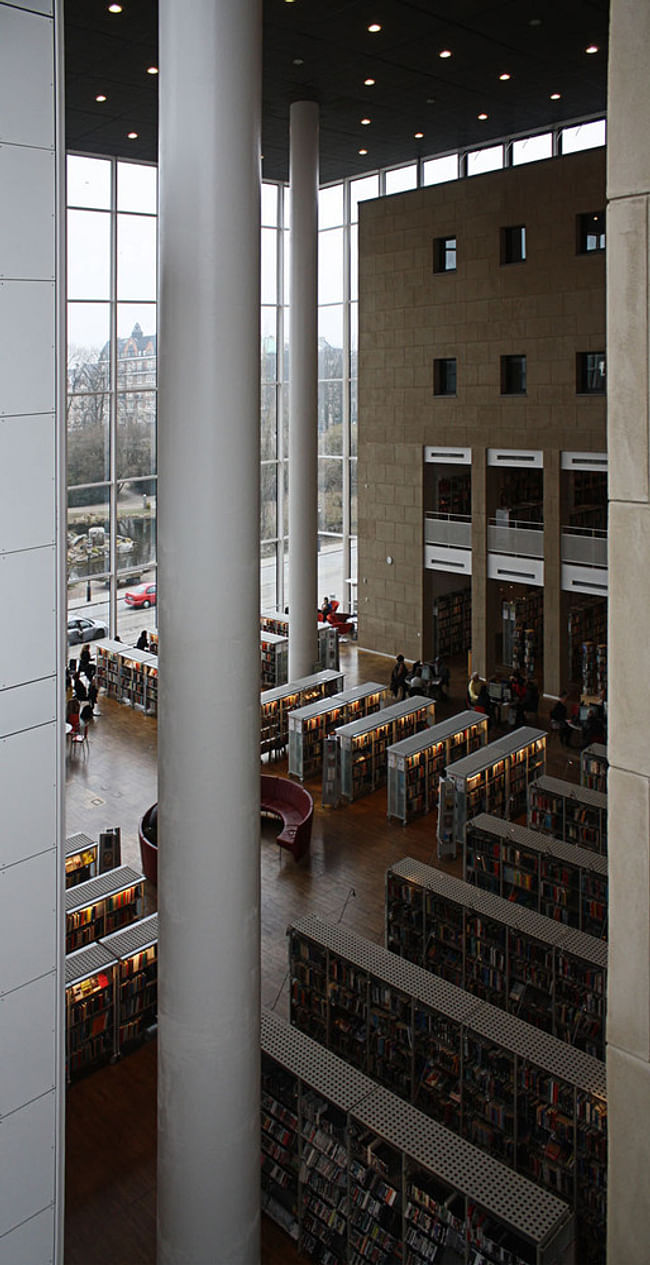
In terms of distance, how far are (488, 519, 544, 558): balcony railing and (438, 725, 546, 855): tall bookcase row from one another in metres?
5.65

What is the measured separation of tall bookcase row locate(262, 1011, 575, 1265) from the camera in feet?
23.2

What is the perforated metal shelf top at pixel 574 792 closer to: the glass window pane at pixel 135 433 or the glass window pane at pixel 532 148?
the glass window pane at pixel 135 433

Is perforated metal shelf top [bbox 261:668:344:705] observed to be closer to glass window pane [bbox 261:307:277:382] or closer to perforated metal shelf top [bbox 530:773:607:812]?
perforated metal shelf top [bbox 530:773:607:812]

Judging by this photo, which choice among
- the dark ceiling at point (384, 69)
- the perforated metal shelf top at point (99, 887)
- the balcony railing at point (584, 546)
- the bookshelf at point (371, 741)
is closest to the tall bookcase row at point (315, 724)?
the bookshelf at point (371, 741)

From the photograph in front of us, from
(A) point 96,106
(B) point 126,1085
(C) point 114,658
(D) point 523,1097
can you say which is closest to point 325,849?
(B) point 126,1085

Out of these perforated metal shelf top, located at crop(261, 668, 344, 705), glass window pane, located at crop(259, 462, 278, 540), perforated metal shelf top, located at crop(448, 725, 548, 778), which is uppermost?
glass window pane, located at crop(259, 462, 278, 540)

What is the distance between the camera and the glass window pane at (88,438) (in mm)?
24453

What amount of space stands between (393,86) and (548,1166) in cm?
1810

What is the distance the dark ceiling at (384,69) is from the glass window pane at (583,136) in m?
0.36

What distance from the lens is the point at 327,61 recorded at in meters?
18.0

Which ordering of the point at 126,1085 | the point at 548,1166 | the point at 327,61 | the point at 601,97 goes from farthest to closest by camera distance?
the point at 601,97, the point at 327,61, the point at 126,1085, the point at 548,1166

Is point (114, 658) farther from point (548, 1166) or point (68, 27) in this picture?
point (548, 1166)

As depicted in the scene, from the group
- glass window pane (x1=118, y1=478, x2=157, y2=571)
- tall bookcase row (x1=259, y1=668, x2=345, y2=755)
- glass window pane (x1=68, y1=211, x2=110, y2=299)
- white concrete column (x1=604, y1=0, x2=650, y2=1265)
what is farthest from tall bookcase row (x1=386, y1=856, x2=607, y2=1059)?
glass window pane (x1=68, y1=211, x2=110, y2=299)

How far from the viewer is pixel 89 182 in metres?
23.8
